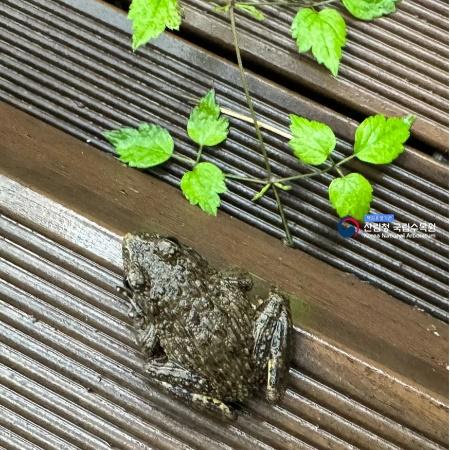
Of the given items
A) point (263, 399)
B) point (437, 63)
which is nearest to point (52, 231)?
point (263, 399)

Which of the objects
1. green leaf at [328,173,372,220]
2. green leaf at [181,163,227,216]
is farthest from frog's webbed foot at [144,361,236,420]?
green leaf at [328,173,372,220]

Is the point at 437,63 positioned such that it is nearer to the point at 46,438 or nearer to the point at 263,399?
the point at 263,399

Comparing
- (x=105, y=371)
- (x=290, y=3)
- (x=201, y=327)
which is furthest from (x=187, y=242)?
(x=290, y=3)

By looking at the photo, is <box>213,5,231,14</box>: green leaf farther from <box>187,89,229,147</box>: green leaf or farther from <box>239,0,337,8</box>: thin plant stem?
<box>187,89,229,147</box>: green leaf

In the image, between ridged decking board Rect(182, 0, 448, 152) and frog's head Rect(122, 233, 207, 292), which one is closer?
frog's head Rect(122, 233, 207, 292)

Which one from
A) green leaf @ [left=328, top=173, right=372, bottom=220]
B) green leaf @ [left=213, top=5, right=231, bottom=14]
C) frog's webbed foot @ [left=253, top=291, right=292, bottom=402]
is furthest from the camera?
green leaf @ [left=213, top=5, right=231, bottom=14]

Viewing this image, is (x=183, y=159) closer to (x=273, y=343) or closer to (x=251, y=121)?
(x=251, y=121)

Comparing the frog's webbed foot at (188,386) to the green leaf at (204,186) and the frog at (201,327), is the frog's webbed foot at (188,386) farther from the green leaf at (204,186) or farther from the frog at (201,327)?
the green leaf at (204,186)

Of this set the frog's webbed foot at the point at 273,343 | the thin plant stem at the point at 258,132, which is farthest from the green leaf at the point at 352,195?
the frog's webbed foot at the point at 273,343
